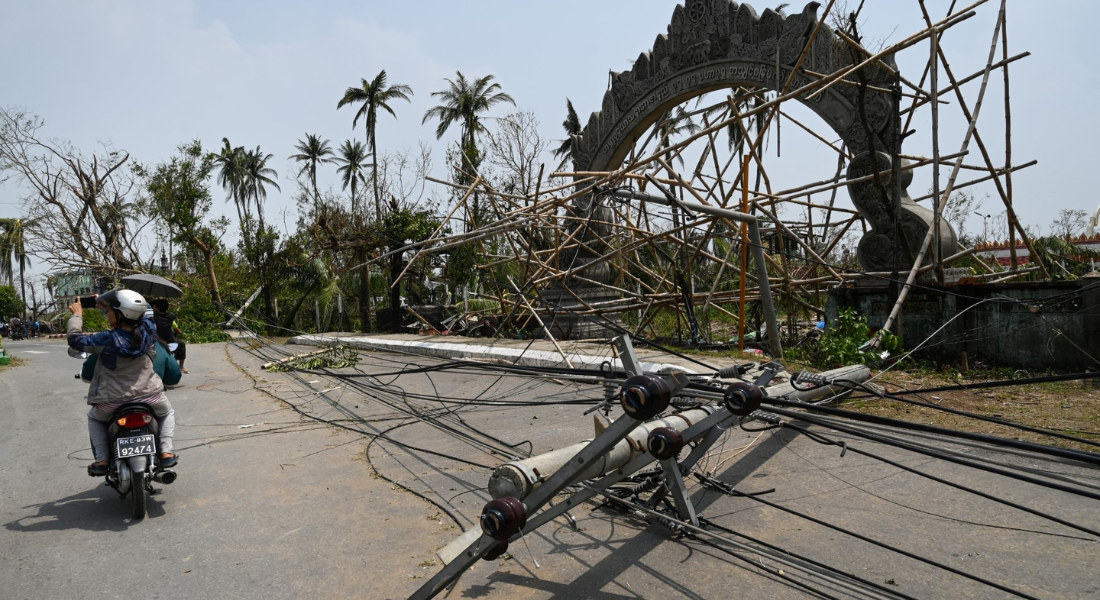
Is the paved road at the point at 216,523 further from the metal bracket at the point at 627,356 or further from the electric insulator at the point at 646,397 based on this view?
the electric insulator at the point at 646,397

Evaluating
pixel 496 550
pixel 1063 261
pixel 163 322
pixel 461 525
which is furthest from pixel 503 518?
pixel 1063 261

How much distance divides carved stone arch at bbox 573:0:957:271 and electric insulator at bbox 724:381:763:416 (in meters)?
7.15

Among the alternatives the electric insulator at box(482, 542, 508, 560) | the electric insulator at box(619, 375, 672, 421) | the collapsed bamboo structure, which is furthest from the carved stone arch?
the electric insulator at box(482, 542, 508, 560)

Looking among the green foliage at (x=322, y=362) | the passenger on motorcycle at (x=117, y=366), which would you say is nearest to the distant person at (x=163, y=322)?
the green foliage at (x=322, y=362)

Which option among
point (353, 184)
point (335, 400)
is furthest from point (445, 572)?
point (353, 184)

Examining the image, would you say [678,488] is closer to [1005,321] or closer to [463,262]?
[1005,321]

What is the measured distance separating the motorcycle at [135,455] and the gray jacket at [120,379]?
0.09m

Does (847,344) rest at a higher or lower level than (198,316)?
lower

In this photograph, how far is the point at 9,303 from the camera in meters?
57.4

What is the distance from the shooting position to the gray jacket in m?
5.11

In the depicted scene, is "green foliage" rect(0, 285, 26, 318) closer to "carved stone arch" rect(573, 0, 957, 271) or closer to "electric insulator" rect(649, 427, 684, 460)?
"carved stone arch" rect(573, 0, 957, 271)

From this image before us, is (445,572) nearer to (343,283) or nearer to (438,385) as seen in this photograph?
(438,385)

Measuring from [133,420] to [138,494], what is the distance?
54 cm

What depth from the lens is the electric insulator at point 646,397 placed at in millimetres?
2602
